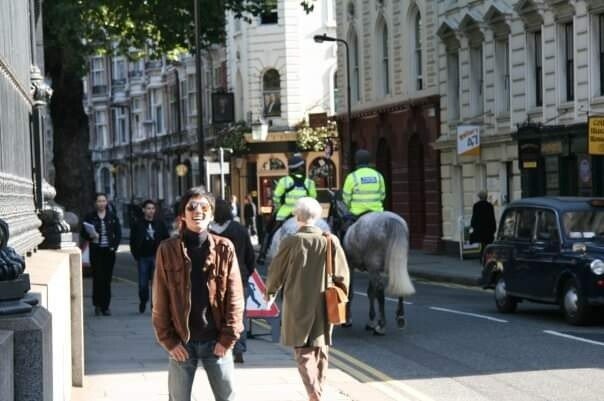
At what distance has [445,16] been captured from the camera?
4756 cm

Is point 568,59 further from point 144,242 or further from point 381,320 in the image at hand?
point 381,320

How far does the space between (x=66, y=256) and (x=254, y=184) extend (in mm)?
61348

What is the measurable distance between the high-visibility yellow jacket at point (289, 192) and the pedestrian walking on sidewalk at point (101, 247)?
394 cm

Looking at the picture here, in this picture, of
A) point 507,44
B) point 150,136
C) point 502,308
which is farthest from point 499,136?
point 150,136

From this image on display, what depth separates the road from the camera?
48.3ft

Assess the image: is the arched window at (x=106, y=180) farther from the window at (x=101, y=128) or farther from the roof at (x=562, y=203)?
the roof at (x=562, y=203)

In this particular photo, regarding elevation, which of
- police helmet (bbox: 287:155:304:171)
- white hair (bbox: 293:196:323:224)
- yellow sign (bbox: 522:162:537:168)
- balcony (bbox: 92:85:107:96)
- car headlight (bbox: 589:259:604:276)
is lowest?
car headlight (bbox: 589:259:604:276)

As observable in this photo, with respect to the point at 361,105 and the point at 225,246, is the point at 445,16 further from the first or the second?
the point at 225,246

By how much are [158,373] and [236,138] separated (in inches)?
2229

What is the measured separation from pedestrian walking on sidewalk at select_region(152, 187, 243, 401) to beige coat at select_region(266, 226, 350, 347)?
3.18 metres

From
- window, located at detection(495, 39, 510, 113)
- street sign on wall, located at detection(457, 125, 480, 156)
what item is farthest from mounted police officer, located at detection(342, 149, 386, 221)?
window, located at detection(495, 39, 510, 113)

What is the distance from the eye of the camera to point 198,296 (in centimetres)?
952

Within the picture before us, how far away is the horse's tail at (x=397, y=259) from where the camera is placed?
20.0m

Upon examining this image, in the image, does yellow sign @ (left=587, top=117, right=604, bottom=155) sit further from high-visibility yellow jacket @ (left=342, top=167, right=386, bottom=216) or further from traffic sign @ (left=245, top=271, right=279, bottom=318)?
traffic sign @ (left=245, top=271, right=279, bottom=318)
